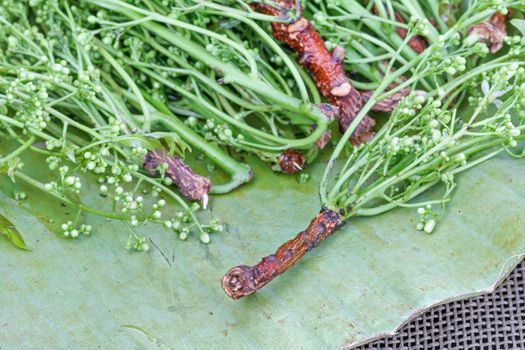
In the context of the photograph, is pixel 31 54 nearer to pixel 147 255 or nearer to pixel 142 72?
pixel 142 72

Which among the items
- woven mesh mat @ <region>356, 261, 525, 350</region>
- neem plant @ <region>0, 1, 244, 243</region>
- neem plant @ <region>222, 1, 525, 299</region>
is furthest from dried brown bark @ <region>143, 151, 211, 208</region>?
woven mesh mat @ <region>356, 261, 525, 350</region>

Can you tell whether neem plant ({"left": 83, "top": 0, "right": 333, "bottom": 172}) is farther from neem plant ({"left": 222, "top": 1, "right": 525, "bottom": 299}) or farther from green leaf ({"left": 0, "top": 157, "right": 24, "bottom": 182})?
green leaf ({"left": 0, "top": 157, "right": 24, "bottom": 182})

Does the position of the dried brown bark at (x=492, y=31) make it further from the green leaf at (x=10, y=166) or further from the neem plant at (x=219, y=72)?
the green leaf at (x=10, y=166)

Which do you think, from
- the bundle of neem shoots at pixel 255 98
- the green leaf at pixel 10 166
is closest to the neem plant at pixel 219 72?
the bundle of neem shoots at pixel 255 98

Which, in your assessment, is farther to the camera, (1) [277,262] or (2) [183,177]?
(2) [183,177]

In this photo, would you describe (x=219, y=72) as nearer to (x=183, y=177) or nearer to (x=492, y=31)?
(x=183, y=177)

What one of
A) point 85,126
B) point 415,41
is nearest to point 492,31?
point 415,41

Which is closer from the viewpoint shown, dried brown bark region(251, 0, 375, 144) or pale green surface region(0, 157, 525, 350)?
pale green surface region(0, 157, 525, 350)
